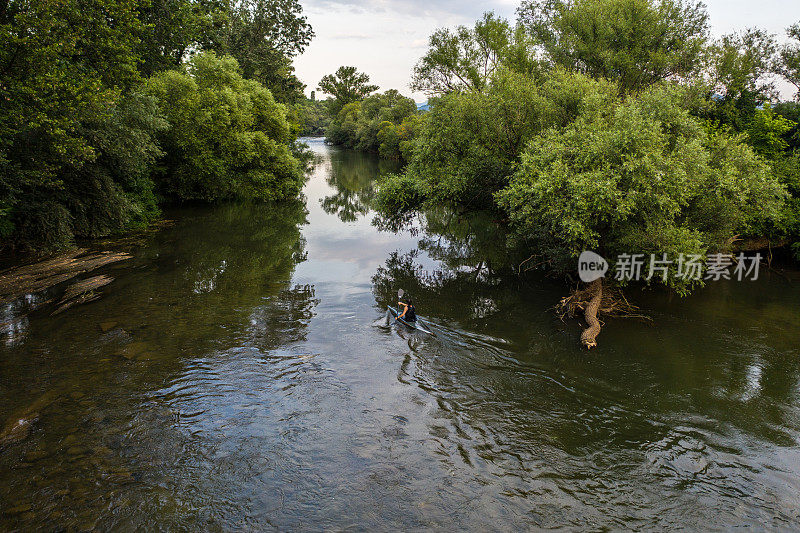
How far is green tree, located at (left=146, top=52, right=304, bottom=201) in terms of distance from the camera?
102 ft

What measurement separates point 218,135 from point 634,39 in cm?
2986

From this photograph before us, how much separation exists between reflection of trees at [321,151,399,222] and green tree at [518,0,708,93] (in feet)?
66.6

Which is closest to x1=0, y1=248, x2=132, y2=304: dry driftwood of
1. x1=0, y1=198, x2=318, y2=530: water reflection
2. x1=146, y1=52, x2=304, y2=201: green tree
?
x1=0, y1=198, x2=318, y2=530: water reflection

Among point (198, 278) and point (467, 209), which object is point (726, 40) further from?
point (198, 278)

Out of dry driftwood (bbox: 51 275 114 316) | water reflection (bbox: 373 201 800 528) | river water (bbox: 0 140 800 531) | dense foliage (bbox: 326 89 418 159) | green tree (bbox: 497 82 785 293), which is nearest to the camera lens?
river water (bbox: 0 140 800 531)

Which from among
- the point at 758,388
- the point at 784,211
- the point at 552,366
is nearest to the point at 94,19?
the point at 552,366

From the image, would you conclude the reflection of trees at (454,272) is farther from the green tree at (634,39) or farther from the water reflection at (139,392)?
the green tree at (634,39)

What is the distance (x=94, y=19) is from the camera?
711 inches

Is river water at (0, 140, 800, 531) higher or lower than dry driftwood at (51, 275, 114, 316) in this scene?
lower

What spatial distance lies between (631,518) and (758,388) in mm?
7437

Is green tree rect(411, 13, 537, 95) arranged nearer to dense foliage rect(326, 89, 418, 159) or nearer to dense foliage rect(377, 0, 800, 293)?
dense foliage rect(377, 0, 800, 293)

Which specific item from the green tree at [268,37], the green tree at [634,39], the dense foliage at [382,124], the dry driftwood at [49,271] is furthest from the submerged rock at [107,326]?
the dense foliage at [382,124]

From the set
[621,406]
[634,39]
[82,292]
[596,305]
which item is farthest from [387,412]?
[634,39]

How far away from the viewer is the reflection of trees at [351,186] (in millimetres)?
39062
